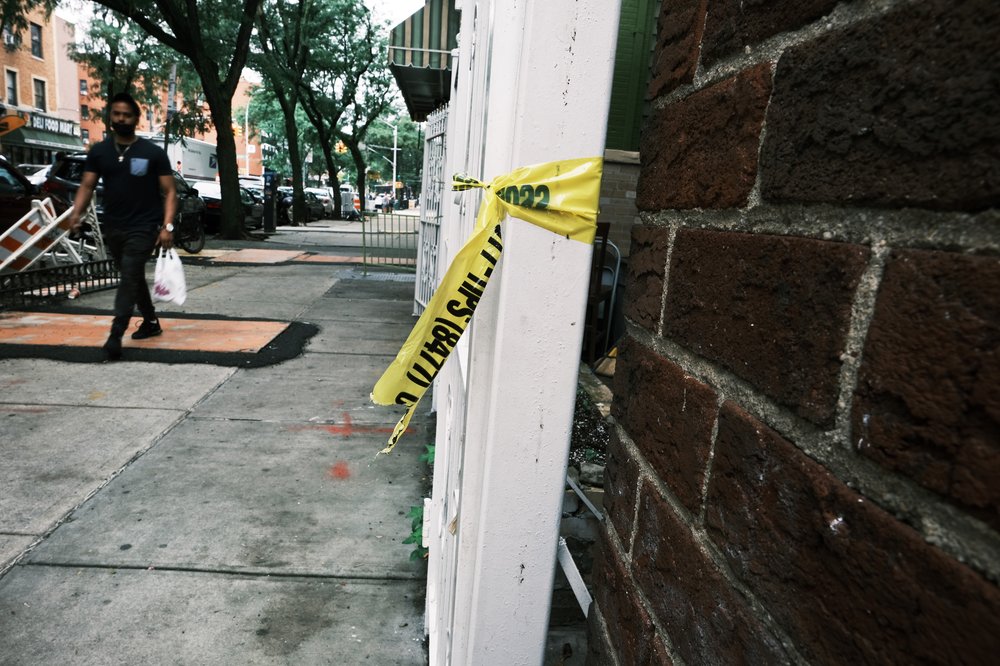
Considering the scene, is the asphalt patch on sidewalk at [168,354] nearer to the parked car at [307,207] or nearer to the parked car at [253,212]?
the parked car at [253,212]

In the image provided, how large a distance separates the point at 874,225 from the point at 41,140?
45.5 metres

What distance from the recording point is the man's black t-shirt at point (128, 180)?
602 centimetres

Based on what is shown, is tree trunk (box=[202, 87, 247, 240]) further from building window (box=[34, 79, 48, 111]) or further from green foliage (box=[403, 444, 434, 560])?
building window (box=[34, 79, 48, 111])

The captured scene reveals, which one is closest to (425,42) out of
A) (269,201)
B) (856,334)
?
(856,334)

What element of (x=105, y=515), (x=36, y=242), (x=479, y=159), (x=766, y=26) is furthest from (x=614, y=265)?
(x=36, y=242)

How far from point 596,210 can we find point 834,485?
0.68 m

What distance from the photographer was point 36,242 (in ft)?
26.4

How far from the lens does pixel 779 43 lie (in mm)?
633

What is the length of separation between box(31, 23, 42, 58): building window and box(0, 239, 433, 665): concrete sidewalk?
43537 mm

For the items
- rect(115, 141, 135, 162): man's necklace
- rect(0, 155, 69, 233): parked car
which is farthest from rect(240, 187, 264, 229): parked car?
rect(115, 141, 135, 162): man's necklace

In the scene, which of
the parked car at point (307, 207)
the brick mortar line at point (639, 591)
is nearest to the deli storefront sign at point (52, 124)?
Answer: the parked car at point (307, 207)

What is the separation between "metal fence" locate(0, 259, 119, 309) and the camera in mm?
7848

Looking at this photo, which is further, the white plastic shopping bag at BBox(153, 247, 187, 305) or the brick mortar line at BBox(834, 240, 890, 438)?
the white plastic shopping bag at BBox(153, 247, 187, 305)

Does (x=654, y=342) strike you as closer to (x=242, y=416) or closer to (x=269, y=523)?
(x=269, y=523)
